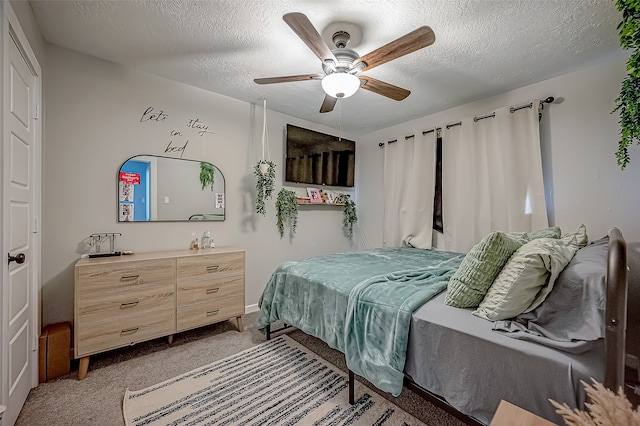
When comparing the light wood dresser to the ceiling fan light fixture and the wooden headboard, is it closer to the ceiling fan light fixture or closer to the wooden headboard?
the ceiling fan light fixture

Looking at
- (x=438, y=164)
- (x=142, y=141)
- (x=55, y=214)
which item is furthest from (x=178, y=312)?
(x=438, y=164)

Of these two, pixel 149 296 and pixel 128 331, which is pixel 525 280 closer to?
pixel 149 296

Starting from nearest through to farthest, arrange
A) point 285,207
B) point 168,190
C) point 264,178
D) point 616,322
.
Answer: point 616,322 < point 168,190 < point 264,178 < point 285,207

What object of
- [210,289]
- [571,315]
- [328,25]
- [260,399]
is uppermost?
[328,25]

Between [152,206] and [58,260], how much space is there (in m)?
0.79

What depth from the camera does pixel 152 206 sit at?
2.58 metres

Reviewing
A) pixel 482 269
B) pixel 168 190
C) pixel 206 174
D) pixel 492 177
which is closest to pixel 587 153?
pixel 492 177

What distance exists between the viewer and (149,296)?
7.02ft

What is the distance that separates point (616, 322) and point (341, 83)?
1.80 metres

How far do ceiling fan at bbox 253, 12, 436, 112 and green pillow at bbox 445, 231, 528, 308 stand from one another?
1.20 meters

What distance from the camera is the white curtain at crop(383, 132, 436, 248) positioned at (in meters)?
3.47

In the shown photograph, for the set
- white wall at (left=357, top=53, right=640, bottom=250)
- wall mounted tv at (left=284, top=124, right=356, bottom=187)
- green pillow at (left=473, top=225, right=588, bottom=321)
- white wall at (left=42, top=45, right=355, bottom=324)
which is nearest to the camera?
green pillow at (left=473, top=225, right=588, bottom=321)

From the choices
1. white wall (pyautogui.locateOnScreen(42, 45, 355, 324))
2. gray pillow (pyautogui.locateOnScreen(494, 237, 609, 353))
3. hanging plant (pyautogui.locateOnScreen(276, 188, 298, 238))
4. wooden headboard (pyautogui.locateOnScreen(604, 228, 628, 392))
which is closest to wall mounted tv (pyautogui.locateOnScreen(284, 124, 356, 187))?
hanging plant (pyautogui.locateOnScreen(276, 188, 298, 238))

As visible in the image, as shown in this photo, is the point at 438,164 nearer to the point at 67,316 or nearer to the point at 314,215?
the point at 314,215
